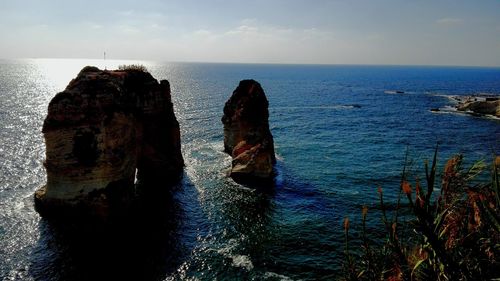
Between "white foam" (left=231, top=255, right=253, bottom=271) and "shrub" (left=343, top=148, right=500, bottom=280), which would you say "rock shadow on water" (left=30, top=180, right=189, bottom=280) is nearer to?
"white foam" (left=231, top=255, right=253, bottom=271)

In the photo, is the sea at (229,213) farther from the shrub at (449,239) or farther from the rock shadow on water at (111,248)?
the shrub at (449,239)

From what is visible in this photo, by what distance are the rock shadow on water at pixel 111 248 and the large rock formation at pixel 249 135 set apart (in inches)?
496

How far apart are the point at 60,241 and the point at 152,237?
7996mm

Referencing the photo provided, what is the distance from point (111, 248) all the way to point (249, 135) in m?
29.4

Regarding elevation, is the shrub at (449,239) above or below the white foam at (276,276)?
above

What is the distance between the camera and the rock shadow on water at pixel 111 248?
29797 mm

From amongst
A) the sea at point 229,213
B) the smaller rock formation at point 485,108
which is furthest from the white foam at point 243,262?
the smaller rock formation at point 485,108

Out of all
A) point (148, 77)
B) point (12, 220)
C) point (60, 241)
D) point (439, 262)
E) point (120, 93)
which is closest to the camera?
point (439, 262)

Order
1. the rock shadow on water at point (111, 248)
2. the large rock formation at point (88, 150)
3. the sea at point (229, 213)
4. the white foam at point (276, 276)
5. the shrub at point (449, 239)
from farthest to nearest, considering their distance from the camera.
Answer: the large rock formation at point (88, 150)
the sea at point (229, 213)
the rock shadow on water at point (111, 248)
the white foam at point (276, 276)
the shrub at point (449, 239)

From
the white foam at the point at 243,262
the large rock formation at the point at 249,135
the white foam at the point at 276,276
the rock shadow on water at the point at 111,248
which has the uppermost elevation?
the large rock formation at the point at 249,135

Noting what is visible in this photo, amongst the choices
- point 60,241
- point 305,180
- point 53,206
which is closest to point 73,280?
point 60,241

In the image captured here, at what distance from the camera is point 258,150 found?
50.2 metres

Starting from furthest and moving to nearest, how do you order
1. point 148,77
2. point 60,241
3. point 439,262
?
1. point 148,77
2. point 60,241
3. point 439,262

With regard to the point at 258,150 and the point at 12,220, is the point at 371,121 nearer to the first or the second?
the point at 258,150
